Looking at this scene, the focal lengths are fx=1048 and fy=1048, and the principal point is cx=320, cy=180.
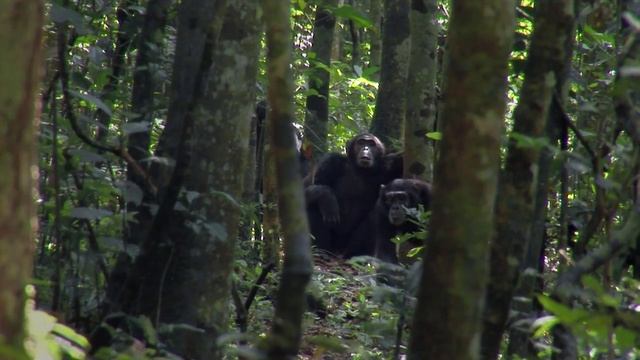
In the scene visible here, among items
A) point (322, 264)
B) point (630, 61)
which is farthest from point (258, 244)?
point (630, 61)

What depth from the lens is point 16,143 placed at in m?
1.93

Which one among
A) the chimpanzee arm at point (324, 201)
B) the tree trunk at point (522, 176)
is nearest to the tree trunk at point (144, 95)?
the tree trunk at point (522, 176)

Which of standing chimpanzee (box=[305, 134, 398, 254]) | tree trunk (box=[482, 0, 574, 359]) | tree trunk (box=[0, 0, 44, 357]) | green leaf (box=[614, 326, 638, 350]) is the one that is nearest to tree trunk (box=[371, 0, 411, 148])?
standing chimpanzee (box=[305, 134, 398, 254])

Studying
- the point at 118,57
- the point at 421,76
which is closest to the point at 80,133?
the point at 118,57

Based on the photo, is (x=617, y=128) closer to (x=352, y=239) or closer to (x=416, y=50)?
(x=416, y=50)

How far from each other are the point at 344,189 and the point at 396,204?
7.72 ft

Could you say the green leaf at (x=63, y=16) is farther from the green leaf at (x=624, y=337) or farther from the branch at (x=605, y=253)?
the green leaf at (x=624, y=337)

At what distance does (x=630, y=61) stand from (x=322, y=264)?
678 cm

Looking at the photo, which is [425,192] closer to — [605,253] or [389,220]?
[389,220]

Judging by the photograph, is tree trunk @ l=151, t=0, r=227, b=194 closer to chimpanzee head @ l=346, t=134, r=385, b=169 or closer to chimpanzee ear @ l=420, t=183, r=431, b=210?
chimpanzee ear @ l=420, t=183, r=431, b=210

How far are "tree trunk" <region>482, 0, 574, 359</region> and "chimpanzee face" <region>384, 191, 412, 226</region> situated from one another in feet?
18.8

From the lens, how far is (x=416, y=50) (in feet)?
24.5

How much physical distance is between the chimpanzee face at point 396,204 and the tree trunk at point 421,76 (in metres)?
1.72

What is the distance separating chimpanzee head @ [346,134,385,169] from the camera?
1095 centimetres
